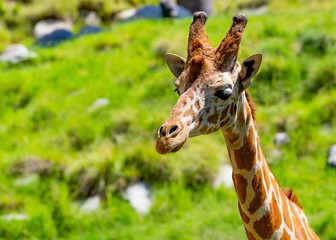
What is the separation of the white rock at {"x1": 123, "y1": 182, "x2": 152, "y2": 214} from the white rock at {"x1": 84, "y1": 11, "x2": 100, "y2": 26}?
27.1ft

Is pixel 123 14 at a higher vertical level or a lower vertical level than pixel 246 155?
lower

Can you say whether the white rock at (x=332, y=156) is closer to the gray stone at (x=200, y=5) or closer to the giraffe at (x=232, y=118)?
the giraffe at (x=232, y=118)

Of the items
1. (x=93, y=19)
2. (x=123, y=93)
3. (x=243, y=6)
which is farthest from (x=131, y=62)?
(x=243, y=6)

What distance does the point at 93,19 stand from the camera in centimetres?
1399

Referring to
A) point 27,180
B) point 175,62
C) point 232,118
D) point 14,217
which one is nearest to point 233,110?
point 232,118

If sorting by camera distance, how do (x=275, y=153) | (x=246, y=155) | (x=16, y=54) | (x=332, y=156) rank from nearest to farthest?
(x=246, y=155) → (x=332, y=156) → (x=275, y=153) → (x=16, y=54)

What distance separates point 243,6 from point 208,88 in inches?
495

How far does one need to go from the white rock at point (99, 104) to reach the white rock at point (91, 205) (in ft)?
6.15

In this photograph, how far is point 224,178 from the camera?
6.50 m

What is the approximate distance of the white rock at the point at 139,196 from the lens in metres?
6.29

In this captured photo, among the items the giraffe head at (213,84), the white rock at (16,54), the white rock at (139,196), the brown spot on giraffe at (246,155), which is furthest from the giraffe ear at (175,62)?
the white rock at (16,54)

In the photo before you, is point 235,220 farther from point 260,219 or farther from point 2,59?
point 2,59

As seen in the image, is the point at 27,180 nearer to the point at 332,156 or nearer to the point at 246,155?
the point at 332,156

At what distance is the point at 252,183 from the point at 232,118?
16.5 inches
